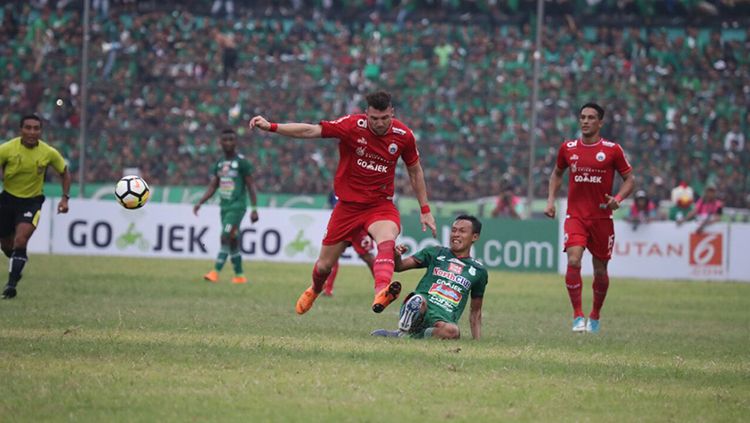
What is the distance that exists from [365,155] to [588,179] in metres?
3.50

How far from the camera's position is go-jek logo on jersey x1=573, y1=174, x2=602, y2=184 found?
1413 centimetres

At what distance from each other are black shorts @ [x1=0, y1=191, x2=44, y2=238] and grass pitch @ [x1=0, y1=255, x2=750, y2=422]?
3.33 ft

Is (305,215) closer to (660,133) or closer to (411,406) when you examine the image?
(660,133)

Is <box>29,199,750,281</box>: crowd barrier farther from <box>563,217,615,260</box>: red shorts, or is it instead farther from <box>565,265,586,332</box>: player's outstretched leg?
<box>563,217,615,260</box>: red shorts

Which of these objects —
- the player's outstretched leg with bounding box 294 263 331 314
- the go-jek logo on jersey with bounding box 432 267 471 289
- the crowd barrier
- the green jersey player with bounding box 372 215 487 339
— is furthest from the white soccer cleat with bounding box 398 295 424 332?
the crowd barrier

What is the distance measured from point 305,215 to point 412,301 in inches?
712

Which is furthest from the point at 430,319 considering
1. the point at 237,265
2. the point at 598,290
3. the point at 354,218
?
the point at 237,265

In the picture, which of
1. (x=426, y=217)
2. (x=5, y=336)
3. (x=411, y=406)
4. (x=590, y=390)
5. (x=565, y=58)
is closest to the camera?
(x=411, y=406)

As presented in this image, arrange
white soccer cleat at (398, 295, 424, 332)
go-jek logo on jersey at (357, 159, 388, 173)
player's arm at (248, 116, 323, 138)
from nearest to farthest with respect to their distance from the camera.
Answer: white soccer cleat at (398, 295, 424, 332) → player's arm at (248, 116, 323, 138) → go-jek logo on jersey at (357, 159, 388, 173)

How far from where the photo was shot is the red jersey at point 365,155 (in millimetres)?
11781

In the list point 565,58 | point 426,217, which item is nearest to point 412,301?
point 426,217

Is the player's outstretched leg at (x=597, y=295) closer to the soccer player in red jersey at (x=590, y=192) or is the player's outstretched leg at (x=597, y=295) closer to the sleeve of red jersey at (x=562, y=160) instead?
the soccer player in red jersey at (x=590, y=192)

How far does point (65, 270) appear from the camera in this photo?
22.2 m

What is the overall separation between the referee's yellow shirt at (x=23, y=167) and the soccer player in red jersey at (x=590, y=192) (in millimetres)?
6496
